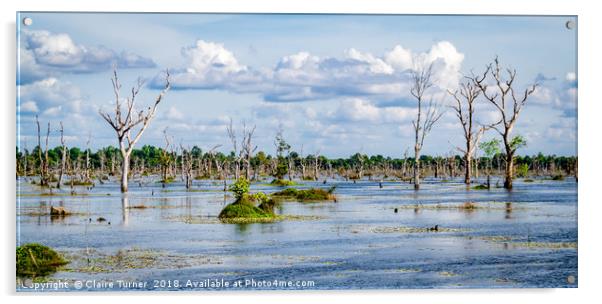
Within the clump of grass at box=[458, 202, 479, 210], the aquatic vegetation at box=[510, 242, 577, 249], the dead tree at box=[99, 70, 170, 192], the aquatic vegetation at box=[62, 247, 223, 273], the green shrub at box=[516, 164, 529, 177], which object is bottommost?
the aquatic vegetation at box=[62, 247, 223, 273]

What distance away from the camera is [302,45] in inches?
660

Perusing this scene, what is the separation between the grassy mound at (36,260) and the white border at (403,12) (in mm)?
472

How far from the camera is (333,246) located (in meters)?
17.6

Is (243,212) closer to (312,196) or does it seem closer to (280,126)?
(280,126)

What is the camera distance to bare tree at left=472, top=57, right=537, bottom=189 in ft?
61.3

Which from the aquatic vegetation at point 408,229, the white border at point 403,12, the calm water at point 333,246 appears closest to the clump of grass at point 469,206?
the calm water at point 333,246

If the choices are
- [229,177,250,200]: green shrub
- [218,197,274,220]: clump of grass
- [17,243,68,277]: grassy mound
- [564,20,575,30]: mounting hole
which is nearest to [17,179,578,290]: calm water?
[17,243,68,277]: grassy mound

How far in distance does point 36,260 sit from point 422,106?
434 inches

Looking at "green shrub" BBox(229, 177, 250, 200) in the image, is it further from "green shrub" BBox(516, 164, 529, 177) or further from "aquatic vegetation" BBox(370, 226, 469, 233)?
"green shrub" BBox(516, 164, 529, 177)

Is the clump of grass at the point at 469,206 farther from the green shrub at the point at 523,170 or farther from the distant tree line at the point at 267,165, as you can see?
the distant tree line at the point at 267,165

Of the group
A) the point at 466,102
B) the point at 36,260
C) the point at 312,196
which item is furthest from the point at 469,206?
the point at 36,260

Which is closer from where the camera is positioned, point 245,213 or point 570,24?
point 570,24

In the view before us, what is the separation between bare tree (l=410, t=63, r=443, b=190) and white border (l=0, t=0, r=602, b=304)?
12.4ft

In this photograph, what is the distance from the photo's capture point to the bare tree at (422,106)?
18906 mm
